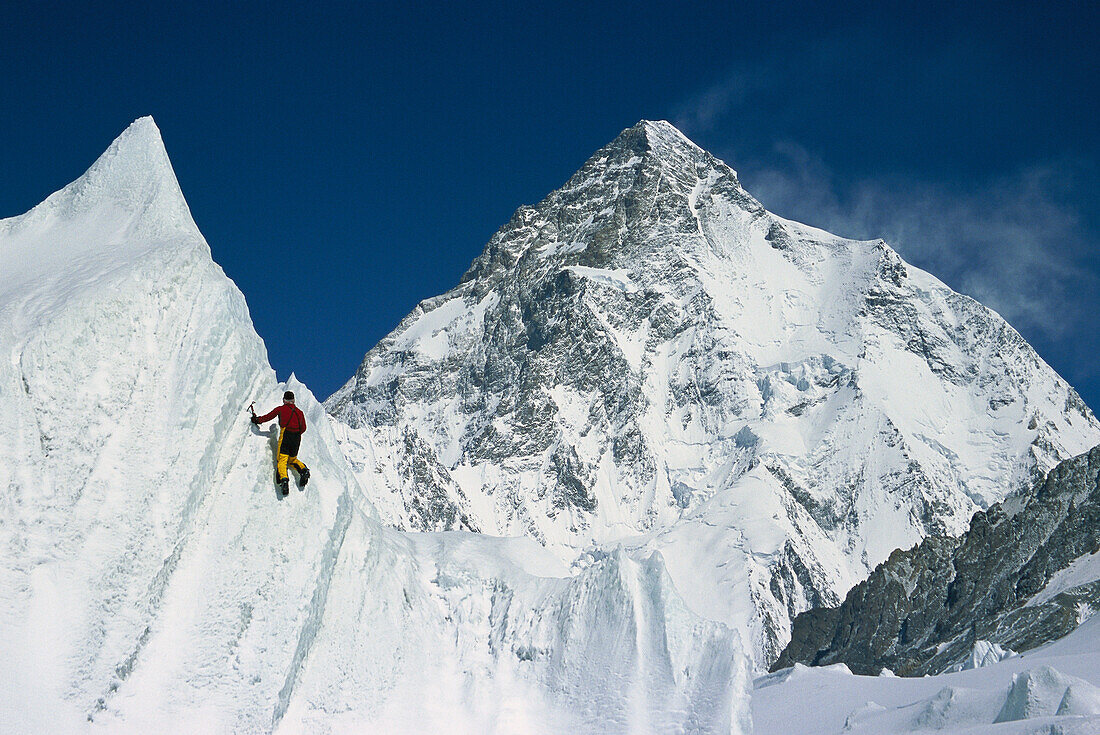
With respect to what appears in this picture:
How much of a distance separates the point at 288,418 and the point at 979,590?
384ft

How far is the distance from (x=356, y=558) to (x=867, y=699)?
143 feet

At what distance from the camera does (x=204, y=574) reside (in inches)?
752

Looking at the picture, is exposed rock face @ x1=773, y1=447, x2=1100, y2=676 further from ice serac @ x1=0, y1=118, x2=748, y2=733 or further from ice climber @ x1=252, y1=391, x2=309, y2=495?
ice climber @ x1=252, y1=391, x2=309, y2=495

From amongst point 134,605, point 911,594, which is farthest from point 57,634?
point 911,594

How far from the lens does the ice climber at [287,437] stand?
1956 cm

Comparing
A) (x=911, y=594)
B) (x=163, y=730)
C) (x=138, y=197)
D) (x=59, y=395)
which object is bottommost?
(x=163, y=730)

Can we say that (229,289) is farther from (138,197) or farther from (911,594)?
(911,594)

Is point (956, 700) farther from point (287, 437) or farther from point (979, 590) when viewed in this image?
point (979, 590)

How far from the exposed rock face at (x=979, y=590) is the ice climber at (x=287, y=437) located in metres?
92.0

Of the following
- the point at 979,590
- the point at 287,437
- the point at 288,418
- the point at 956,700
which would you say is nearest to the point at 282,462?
the point at 287,437

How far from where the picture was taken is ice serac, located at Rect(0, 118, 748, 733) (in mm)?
17938

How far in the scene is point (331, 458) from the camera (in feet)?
72.7

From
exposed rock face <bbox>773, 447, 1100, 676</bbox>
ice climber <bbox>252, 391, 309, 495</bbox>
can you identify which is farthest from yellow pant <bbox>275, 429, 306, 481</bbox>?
exposed rock face <bbox>773, 447, 1100, 676</bbox>

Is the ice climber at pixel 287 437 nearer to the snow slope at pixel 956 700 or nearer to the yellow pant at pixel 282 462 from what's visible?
the yellow pant at pixel 282 462
